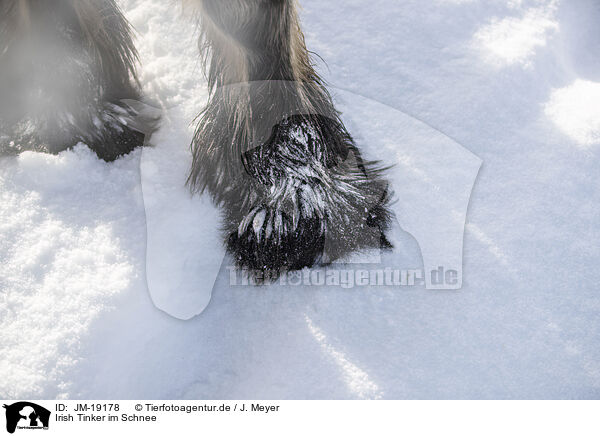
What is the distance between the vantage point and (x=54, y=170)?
864 mm

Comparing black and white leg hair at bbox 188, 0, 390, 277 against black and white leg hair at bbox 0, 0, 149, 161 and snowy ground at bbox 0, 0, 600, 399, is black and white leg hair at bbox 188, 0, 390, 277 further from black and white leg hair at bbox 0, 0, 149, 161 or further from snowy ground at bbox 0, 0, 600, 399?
black and white leg hair at bbox 0, 0, 149, 161

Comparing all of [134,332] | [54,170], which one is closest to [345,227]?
[134,332]

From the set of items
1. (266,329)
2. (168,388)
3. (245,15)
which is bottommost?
(168,388)

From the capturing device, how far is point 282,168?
A: 800 mm

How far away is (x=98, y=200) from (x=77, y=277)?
14 cm

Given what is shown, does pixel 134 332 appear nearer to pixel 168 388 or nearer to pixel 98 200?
pixel 168 388
